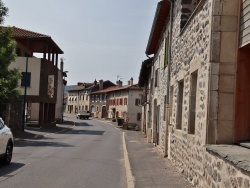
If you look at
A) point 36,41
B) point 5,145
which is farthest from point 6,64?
point 36,41

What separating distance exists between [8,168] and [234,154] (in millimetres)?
7583

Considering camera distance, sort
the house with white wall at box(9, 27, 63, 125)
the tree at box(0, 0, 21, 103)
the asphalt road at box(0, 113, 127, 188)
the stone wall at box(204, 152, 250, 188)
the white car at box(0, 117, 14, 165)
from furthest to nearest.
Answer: the house with white wall at box(9, 27, 63, 125) → the tree at box(0, 0, 21, 103) → the white car at box(0, 117, 14, 165) → the asphalt road at box(0, 113, 127, 188) → the stone wall at box(204, 152, 250, 188)

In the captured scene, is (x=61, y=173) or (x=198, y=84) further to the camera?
(x=61, y=173)

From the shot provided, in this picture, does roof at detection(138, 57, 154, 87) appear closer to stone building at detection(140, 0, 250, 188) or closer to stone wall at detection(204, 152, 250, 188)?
stone building at detection(140, 0, 250, 188)

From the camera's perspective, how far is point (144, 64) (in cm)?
3288

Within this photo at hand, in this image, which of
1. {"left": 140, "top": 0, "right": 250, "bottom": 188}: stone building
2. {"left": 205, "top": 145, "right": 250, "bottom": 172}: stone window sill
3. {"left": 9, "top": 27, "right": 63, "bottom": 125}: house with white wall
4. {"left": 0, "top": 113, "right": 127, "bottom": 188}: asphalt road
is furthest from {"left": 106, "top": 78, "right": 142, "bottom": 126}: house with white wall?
{"left": 205, "top": 145, "right": 250, "bottom": 172}: stone window sill

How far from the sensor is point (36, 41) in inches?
1560

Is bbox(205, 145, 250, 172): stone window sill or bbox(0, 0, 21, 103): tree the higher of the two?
bbox(0, 0, 21, 103): tree

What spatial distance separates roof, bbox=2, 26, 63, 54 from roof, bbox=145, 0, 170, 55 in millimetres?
15716

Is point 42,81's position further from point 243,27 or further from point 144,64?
point 243,27

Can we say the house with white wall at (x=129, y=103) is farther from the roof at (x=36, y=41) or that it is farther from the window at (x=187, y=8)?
the window at (x=187, y=8)

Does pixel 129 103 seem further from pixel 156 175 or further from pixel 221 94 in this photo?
pixel 221 94

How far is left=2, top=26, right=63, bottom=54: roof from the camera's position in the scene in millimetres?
38406

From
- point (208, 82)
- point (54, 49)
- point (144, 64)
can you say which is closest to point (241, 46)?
point (208, 82)
